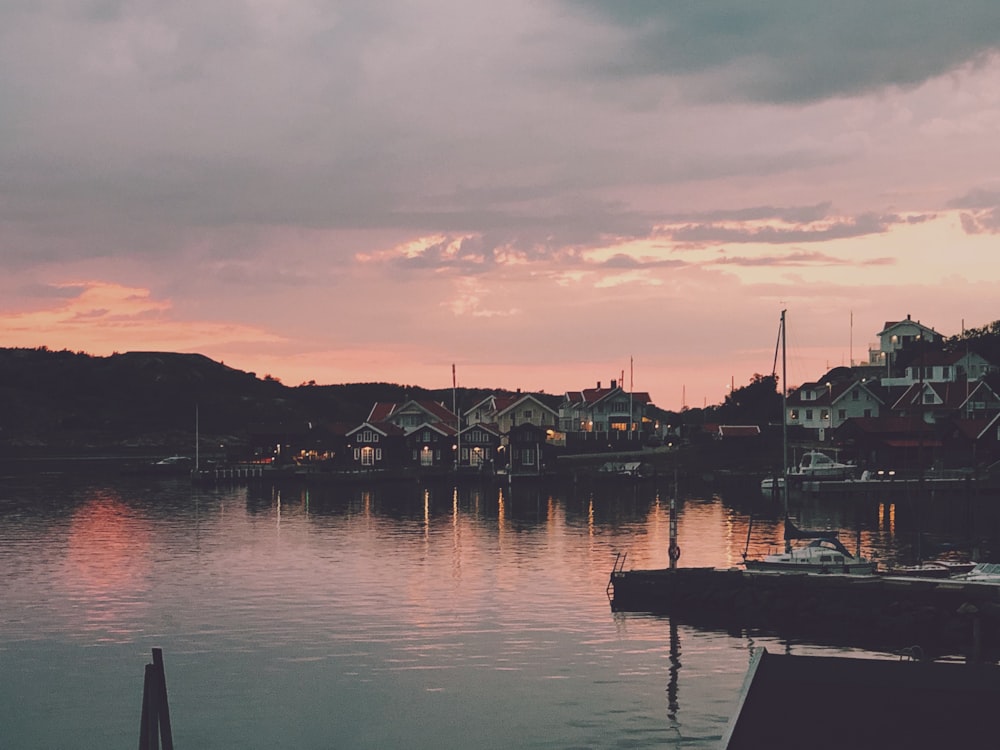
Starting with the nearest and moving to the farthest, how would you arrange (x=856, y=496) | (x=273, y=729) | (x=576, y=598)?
1. (x=273, y=729)
2. (x=576, y=598)
3. (x=856, y=496)

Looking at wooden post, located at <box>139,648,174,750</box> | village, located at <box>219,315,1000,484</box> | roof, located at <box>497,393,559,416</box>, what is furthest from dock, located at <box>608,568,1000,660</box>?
roof, located at <box>497,393,559,416</box>

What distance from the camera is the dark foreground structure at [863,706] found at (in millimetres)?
20359

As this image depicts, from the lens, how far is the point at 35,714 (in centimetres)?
3575

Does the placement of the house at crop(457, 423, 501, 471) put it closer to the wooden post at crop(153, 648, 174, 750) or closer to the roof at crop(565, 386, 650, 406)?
the roof at crop(565, 386, 650, 406)

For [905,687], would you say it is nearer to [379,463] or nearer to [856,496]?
[856,496]

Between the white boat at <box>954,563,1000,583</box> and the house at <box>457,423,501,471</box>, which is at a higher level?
the house at <box>457,423,501,471</box>

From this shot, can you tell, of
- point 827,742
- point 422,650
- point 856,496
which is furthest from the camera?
point 856,496

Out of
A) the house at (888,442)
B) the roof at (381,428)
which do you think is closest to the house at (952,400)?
the house at (888,442)

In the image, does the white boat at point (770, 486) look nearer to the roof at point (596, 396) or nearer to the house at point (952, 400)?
the house at point (952, 400)

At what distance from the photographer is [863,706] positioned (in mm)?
21000

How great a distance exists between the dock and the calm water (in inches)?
72.2

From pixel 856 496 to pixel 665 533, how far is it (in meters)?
34.3

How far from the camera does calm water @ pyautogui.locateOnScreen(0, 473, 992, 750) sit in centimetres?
3484

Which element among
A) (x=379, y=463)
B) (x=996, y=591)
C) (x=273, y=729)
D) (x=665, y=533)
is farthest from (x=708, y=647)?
(x=379, y=463)
